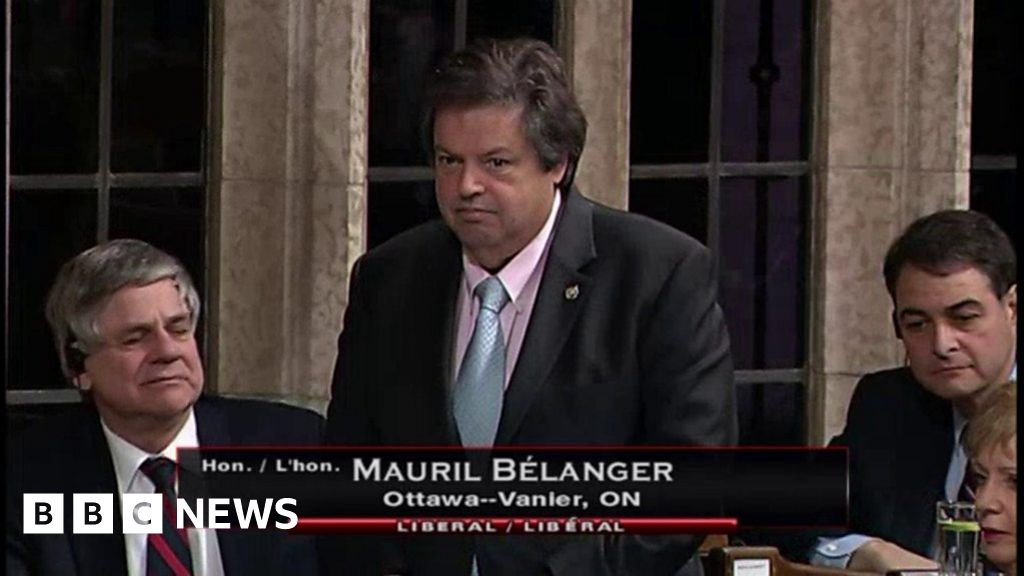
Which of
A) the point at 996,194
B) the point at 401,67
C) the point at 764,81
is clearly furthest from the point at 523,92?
the point at 996,194

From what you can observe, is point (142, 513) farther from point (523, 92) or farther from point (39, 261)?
point (523, 92)

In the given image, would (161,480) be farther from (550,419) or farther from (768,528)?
(768,528)

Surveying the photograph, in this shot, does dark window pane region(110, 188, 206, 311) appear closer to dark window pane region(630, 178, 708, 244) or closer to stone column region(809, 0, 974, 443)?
dark window pane region(630, 178, 708, 244)

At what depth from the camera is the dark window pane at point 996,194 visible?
2457 millimetres

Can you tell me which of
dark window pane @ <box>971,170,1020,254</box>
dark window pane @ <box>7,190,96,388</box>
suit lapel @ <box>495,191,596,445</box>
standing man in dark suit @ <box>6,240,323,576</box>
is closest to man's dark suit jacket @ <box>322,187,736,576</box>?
suit lapel @ <box>495,191,596,445</box>

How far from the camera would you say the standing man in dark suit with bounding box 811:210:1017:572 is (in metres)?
2.28

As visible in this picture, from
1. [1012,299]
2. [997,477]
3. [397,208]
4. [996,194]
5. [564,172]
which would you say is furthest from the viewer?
[996,194]

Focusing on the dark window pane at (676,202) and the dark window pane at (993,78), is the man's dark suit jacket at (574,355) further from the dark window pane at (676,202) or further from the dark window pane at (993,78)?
the dark window pane at (993,78)

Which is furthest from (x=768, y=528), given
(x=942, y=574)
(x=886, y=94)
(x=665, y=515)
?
(x=886, y=94)

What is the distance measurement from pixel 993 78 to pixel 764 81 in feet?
0.96

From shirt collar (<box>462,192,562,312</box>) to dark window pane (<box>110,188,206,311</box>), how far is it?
1.12ft

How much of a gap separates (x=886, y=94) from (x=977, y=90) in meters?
0.11

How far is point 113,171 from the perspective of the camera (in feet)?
7.64

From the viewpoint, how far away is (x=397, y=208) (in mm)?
2408
